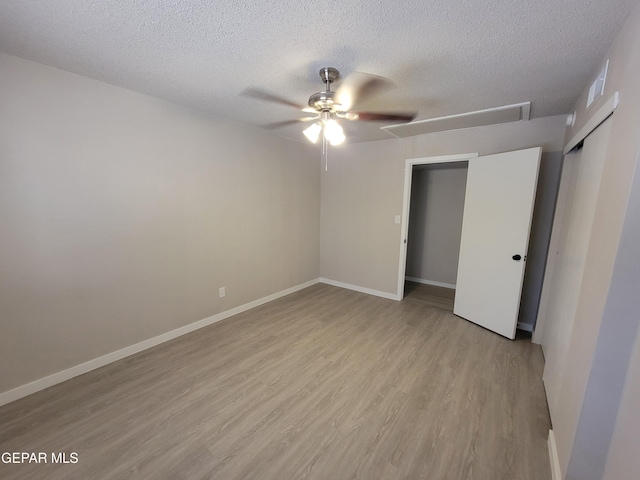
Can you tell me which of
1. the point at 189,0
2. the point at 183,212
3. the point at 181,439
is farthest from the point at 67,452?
the point at 189,0

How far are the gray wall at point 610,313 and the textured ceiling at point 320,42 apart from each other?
32 cm

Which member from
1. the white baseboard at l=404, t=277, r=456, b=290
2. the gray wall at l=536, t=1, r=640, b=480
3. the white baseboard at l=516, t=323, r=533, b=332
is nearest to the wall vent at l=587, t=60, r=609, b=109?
the gray wall at l=536, t=1, r=640, b=480

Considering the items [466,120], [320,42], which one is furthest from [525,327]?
[320,42]

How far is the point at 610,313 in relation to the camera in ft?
3.59

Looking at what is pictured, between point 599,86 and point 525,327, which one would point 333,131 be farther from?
point 525,327

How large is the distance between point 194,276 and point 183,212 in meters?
0.71

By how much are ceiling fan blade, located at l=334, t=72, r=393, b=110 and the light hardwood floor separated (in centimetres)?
217

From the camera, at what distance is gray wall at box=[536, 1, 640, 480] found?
1.03m

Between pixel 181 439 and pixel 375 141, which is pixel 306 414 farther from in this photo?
pixel 375 141

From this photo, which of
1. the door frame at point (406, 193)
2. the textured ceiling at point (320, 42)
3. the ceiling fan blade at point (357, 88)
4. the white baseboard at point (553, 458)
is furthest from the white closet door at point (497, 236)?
the ceiling fan blade at point (357, 88)

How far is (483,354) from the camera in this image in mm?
2504

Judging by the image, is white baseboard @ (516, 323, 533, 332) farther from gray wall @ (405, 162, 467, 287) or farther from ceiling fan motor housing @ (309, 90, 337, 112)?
ceiling fan motor housing @ (309, 90, 337, 112)

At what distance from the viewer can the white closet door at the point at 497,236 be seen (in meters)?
2.60

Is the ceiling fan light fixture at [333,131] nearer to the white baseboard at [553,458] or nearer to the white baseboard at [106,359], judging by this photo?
the white baseboard at [553,458]
